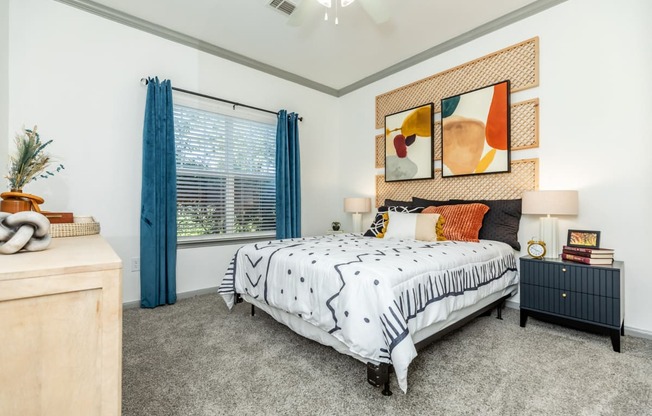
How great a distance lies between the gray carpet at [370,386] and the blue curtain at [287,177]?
172cm

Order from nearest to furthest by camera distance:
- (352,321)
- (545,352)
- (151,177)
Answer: (352,321), (545,352), (151,177)

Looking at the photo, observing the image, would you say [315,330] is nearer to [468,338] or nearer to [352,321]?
[352,321]

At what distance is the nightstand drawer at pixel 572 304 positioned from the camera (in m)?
2.00

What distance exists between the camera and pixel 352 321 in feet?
4.87

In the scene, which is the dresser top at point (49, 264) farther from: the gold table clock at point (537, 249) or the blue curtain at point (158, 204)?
the gold table clock at point (537, 249)

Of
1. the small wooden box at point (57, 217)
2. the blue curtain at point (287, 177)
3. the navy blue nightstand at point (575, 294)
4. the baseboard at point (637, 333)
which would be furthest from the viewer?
the blue curtain at point (287, 177)

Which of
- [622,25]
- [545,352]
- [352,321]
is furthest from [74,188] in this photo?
[622,25]

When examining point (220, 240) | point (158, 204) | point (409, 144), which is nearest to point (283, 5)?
point (409, 144)

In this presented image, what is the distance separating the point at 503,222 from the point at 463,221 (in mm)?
383

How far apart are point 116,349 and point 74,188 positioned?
8.63 feet

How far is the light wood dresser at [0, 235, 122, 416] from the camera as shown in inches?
24.7

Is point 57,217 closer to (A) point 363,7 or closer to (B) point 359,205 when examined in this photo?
(A) point 363,7

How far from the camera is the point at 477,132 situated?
3.09 m

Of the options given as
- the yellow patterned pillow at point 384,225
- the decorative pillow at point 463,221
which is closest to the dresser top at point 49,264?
the yellow patterned pillow at point 384,225
